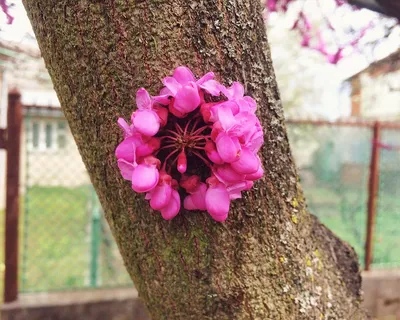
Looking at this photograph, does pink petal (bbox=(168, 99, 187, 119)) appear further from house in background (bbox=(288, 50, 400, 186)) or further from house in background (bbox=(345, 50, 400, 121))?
house in background (bbox=(288, 50, 400, 186))

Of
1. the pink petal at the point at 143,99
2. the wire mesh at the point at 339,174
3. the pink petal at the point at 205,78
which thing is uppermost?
the pink petal at the point at 205,78

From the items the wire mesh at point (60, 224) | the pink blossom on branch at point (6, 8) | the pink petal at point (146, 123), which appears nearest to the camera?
the pink petal at point (146, 123)

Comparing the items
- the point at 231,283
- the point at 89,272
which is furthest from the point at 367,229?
the point at 231,283

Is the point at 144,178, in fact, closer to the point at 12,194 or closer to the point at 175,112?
the point at 175,112

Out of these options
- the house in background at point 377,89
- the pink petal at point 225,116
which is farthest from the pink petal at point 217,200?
the house in background at point 377,89

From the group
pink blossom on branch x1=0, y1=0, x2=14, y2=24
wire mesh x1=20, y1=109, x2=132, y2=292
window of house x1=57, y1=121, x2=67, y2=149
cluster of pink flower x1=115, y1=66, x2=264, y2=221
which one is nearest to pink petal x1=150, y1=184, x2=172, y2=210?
cluster of pink flower x1=115, y1=66, x2=264, y2=221

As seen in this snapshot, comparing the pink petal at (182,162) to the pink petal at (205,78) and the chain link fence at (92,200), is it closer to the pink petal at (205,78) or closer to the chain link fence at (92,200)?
the pink petal at (205,78)

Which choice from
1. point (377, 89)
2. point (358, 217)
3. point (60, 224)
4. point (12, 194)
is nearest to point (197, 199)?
point (12, 194)
